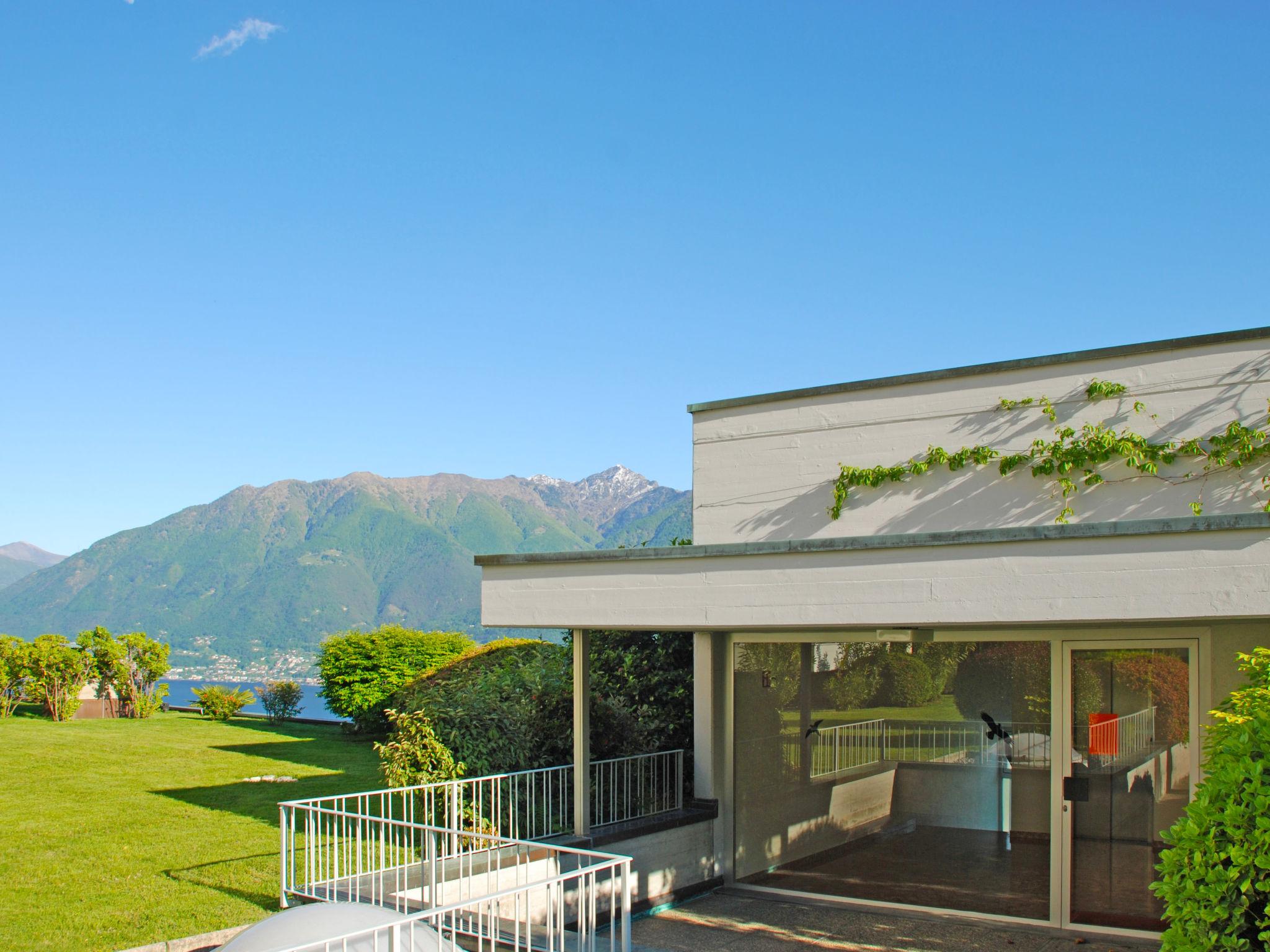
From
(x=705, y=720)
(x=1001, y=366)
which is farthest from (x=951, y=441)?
(x=705, y=720)

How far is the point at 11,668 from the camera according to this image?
20.8 metres

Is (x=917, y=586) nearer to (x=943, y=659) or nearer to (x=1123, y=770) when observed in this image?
(x=943, y=659)

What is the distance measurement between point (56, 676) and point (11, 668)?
90 cm

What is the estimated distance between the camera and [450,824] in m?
8.25

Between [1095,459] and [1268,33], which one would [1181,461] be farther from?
[1268,33]

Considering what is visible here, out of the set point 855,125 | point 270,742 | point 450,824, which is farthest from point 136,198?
point 450,824

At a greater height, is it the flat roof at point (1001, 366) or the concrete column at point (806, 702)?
the flat roof at point (1001, 366)

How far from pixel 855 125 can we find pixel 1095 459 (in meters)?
10.8

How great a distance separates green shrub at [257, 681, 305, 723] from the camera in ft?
76.9

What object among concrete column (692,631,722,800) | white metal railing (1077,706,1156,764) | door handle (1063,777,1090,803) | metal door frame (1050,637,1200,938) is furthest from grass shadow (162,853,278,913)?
white metal railing (1077,706,1156,764)

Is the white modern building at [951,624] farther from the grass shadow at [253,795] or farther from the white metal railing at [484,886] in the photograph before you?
the grass shadow at [253,795]

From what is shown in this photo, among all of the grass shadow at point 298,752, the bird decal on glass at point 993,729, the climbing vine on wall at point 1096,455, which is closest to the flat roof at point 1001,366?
the climbing vine on wall at point 1096,455

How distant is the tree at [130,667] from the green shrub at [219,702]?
886 mm

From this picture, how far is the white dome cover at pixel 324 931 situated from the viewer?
174 inches
